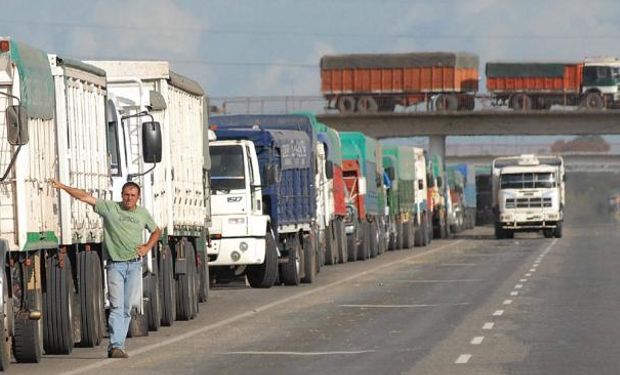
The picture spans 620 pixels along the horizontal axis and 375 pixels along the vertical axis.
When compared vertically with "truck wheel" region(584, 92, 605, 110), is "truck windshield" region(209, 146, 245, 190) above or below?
below

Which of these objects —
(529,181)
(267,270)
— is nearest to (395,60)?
(529,181)

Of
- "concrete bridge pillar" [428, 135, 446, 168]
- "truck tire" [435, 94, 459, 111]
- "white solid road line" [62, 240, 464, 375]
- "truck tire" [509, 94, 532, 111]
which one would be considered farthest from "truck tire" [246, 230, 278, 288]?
"truck tire" [509, 94, 532, 111]

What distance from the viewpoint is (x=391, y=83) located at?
363 ft

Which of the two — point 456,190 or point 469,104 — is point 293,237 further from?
point 469,104

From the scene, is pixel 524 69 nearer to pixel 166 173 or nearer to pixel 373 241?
pixel 373 241

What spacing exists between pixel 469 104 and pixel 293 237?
75410 millimetres

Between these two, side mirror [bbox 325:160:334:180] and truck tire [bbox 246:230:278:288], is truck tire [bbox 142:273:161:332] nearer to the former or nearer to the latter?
truck tire [bbox 246:230:278:288]

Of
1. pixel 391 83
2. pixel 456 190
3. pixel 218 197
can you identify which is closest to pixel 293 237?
pixel 218 197

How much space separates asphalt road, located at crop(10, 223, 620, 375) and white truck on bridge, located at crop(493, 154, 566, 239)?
2934 centimetres

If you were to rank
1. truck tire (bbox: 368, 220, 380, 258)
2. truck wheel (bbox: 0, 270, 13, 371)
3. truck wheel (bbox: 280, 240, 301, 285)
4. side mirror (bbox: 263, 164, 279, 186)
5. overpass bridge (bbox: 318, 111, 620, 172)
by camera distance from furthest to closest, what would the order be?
overpass bridge (bbox: 318, 111, 620, 172) → truck tire (bbox: 368, 220, 380, 258) → truck wheel (bbox: 280, 240, 301, 285) → side mirror (bbox: 263, 164, 279, 186) → truck wheel (bbox: 0, 270, 13, 371)

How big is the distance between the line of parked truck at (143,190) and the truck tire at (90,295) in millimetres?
14

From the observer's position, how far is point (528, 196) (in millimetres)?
68812

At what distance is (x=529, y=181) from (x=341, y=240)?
22.5m

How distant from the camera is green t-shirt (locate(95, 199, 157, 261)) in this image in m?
19.1
